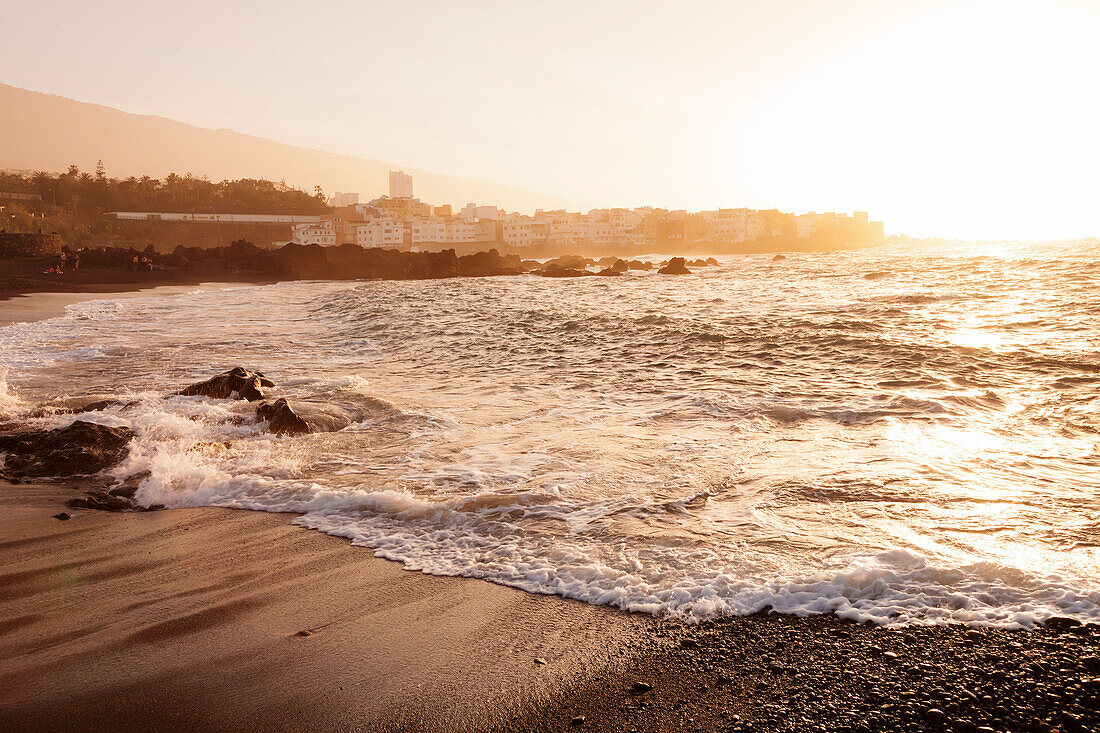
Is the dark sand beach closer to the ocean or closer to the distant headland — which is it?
the ocean

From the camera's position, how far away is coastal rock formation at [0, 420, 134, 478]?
582 cm

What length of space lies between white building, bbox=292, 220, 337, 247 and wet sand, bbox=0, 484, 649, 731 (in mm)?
94618

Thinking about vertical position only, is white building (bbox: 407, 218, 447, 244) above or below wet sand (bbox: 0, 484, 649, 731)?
above

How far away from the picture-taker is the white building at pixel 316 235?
306 feet

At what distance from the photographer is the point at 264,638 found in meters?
3.27

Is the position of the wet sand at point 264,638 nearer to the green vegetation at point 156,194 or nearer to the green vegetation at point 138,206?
the green vegetation at point 138,206

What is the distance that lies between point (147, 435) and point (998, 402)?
9.56 metres

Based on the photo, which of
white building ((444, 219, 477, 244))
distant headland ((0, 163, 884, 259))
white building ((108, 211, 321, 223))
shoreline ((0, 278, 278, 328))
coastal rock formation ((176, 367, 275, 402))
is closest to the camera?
coastal rock formation ((176, 367, 275, 402))

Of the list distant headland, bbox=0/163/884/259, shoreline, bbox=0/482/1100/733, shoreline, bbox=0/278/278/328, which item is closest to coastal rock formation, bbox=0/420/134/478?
shoreline, bbox=0/482/1100/733

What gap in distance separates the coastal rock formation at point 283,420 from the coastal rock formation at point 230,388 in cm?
115

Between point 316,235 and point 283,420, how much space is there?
92764 mm

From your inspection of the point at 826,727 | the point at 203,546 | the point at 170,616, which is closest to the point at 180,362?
the point at 203,546

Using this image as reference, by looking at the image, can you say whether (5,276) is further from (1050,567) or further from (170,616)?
(1050,567)

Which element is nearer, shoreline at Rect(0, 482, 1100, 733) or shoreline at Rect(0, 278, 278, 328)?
shoreline at Rect(0, 482, 1100, 733)
